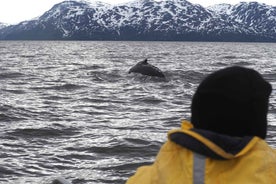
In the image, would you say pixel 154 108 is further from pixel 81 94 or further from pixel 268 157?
pixel 268 157

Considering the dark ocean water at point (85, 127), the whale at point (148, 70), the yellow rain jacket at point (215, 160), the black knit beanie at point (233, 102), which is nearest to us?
the yellow rain jacket at point (215, 160)

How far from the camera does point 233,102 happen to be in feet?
9.29

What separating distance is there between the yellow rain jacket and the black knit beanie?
0.13 m

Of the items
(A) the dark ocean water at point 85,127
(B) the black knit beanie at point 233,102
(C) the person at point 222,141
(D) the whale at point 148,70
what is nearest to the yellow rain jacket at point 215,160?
(C) the person at point 222,141

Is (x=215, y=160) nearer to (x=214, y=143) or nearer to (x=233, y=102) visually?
(x=214, y=143)

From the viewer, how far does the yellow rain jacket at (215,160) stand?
266 centimetres

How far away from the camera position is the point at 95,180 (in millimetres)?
9875

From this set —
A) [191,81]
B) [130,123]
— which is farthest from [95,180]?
[191,81]

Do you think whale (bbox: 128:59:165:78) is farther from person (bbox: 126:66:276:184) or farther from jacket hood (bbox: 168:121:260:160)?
jacket hood (bbox: 168:121:260:160)

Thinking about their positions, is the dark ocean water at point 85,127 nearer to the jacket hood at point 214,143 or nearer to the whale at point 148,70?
the whale at point 148,70

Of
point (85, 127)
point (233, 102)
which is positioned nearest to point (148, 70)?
point (85, 127)

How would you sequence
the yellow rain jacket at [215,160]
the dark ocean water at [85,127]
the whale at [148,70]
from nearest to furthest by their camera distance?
the yellow rain jacket at [215,160]
the dark ocean water at [85,127]
the whale at [148,70]

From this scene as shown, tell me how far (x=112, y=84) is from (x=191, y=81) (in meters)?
4.87

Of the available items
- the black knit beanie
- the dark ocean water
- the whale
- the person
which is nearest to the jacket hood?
the person
